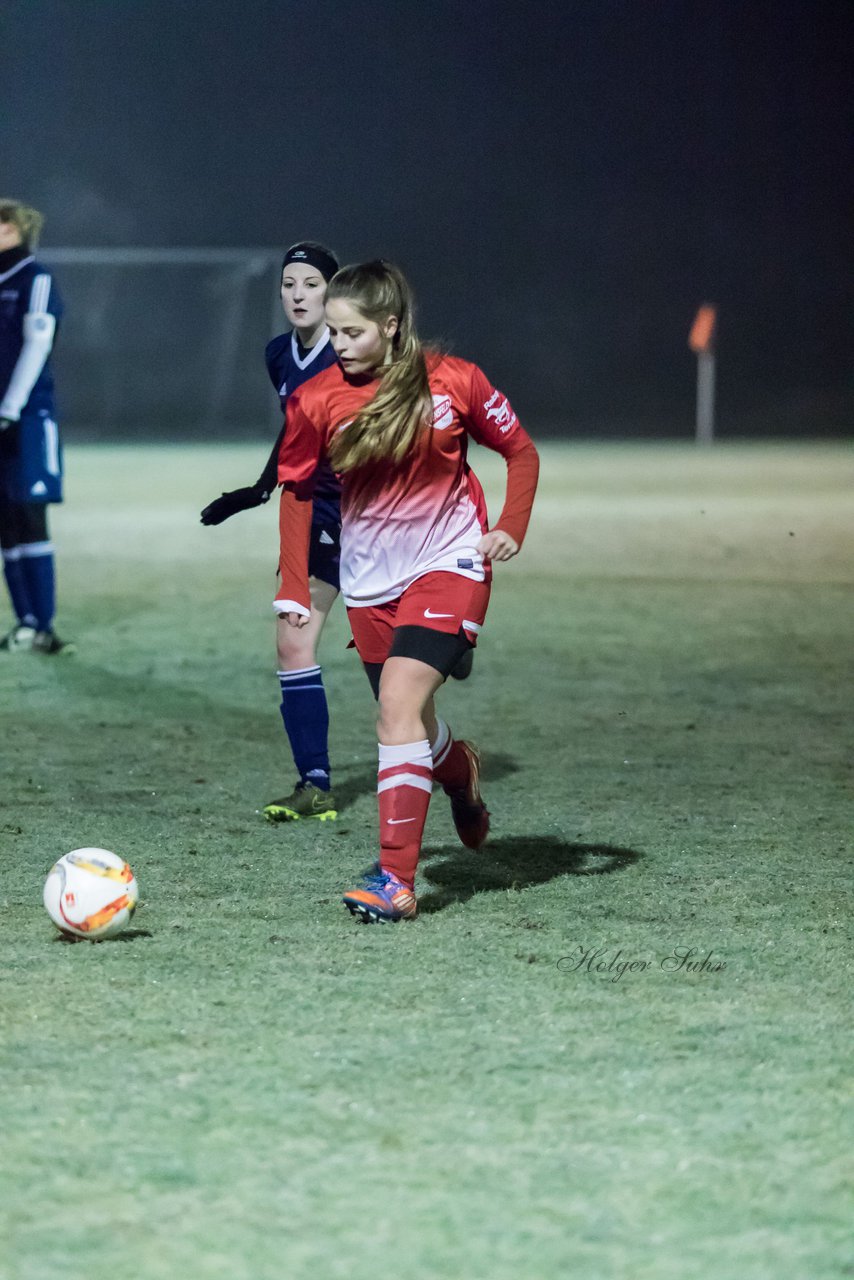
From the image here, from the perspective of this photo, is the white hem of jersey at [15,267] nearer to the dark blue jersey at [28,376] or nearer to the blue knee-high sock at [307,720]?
the dark blue jersey at [28,376]

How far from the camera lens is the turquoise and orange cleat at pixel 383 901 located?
4.22 metres

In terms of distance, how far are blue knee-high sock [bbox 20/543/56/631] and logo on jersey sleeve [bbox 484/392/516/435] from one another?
187 inches

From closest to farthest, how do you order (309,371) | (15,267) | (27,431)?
1. (309,371)
2. (15,267)
3. (27,431)

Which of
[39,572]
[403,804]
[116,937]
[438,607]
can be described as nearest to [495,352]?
[39,572]

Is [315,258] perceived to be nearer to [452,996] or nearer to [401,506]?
[401,506]

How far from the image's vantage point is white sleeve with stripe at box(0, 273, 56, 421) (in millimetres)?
8523

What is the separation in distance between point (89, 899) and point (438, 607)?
44.8 inches

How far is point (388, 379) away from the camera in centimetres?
427

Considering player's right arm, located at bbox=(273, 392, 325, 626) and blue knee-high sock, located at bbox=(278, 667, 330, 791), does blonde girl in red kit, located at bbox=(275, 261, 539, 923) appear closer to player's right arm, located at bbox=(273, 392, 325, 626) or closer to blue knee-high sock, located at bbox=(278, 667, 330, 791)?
player's right arm, located at bbox=(273, 392, 325, 626)

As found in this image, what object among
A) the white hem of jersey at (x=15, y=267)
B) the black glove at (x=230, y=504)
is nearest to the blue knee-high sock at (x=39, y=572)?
the white hem of jersey at (x=15, y=267)

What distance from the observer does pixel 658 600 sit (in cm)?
1102

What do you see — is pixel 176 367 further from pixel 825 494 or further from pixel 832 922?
pixel 832 922

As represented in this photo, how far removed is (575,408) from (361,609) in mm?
31072

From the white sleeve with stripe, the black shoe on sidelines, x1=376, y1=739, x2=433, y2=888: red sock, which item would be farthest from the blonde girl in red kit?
the black shoe on sidelines
